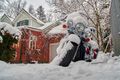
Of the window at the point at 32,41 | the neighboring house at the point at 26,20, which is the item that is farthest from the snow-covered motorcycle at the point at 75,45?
the neighboring house at the point at 26,20

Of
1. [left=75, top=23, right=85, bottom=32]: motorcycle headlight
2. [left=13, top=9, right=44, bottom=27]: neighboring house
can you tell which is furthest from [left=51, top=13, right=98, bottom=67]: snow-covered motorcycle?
[left=13, top=9, right=44, bottom=27]: neighboring house

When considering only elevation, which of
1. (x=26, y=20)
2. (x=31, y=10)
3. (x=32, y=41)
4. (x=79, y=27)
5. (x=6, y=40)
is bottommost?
(x=32, y=41)

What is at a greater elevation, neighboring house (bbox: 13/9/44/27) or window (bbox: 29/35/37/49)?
neighboring house (bbox: 13/9/44/27)

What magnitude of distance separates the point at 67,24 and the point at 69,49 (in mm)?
Answer: 889

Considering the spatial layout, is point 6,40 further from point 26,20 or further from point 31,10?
point 31,10

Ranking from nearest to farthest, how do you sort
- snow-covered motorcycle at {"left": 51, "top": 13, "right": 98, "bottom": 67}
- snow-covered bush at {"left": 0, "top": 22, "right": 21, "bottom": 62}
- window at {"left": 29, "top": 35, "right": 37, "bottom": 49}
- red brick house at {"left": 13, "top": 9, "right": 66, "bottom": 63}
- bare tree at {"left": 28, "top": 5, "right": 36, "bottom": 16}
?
snow-covered motorcycle at {"left": 51, "top": 13, "right": 98, "bottom": 67}, snow-covered bush at {"left": 0, "top": 22, "right": 21, "bottom": 62}, red brick house at {"left": 13, "top": 9, "right": 66, "bottom": 63}, window at {"left": 29, "top": 35, "right": 37, "bottom": 49}, bare tree at {"left": 28, "top": 5, "right": 36, "bottom": 16}

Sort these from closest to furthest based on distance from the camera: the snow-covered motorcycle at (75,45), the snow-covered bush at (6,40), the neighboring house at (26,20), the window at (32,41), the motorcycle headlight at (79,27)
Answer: the snow-covered motorcycle at (75,45) → the motorcycle headlight at (79,27) → the snow-covered bush at (6,40) → the window at (32,41) → the neighboring house at (26,20)

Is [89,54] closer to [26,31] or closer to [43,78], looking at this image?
[43,78]

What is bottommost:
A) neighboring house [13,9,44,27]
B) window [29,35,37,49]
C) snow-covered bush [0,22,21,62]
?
window [29,35,37,49]

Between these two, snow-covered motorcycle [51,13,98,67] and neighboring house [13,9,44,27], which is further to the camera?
Answer: neighboring house [13,9,44,27]

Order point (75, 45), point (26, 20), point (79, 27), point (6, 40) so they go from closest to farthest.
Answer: point (75, 45) < point (79, 27) < point (6, 40) < point (26, 20)

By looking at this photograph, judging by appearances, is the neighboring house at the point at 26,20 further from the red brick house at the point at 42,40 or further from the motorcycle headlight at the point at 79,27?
the motorcycle headlight at the point at 79,27

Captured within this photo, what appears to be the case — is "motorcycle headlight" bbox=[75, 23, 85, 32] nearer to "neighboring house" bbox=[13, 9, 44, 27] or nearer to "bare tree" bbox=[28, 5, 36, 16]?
"neighboring house" bbox=[13, 9, 44, 27]

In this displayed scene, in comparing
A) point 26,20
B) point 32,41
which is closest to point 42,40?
point 32,41
